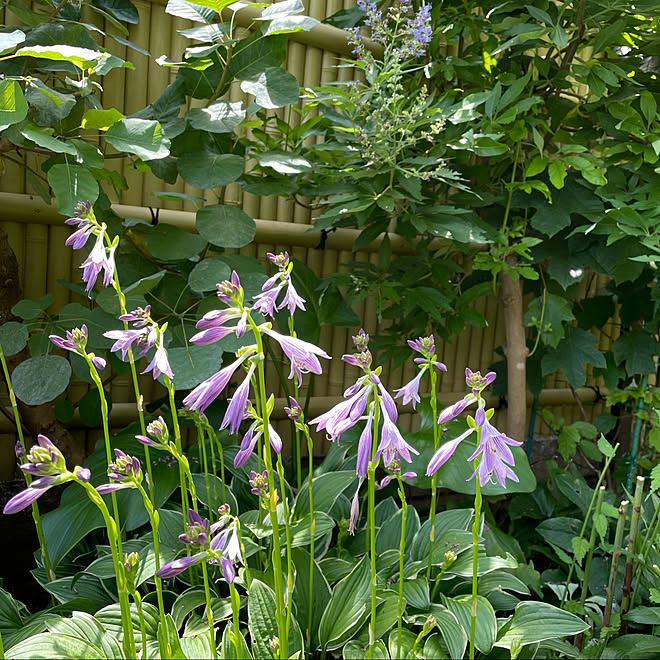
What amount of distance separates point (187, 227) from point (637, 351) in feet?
4.53

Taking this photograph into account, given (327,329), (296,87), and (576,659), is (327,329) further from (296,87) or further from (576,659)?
(576,659)

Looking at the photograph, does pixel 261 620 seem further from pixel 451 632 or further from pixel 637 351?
pixel 637 351

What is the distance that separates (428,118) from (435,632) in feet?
3.37

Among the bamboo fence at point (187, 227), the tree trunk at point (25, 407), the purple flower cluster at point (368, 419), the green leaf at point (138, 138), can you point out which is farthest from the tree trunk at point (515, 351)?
the purple flower cluster at point (368, 419)

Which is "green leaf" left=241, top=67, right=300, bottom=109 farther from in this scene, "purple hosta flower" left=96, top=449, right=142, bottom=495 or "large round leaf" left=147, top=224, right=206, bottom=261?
"purple hosta flower" left=96, top=449, right=142, bottom=495

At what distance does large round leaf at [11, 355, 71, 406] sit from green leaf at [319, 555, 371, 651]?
0.63 meters

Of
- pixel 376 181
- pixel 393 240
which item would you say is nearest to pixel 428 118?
pixel 376 181

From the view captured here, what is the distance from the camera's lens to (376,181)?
1422mm

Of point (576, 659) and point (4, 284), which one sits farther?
point (4, 284)

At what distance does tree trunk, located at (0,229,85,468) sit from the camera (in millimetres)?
1382

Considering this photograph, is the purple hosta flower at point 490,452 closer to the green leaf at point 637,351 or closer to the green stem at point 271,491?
the green stem at point 271,491

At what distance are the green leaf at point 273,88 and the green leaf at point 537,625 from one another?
1.04 metres

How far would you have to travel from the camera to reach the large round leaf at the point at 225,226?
1245 mm

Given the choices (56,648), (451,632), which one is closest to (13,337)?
(56,648)
